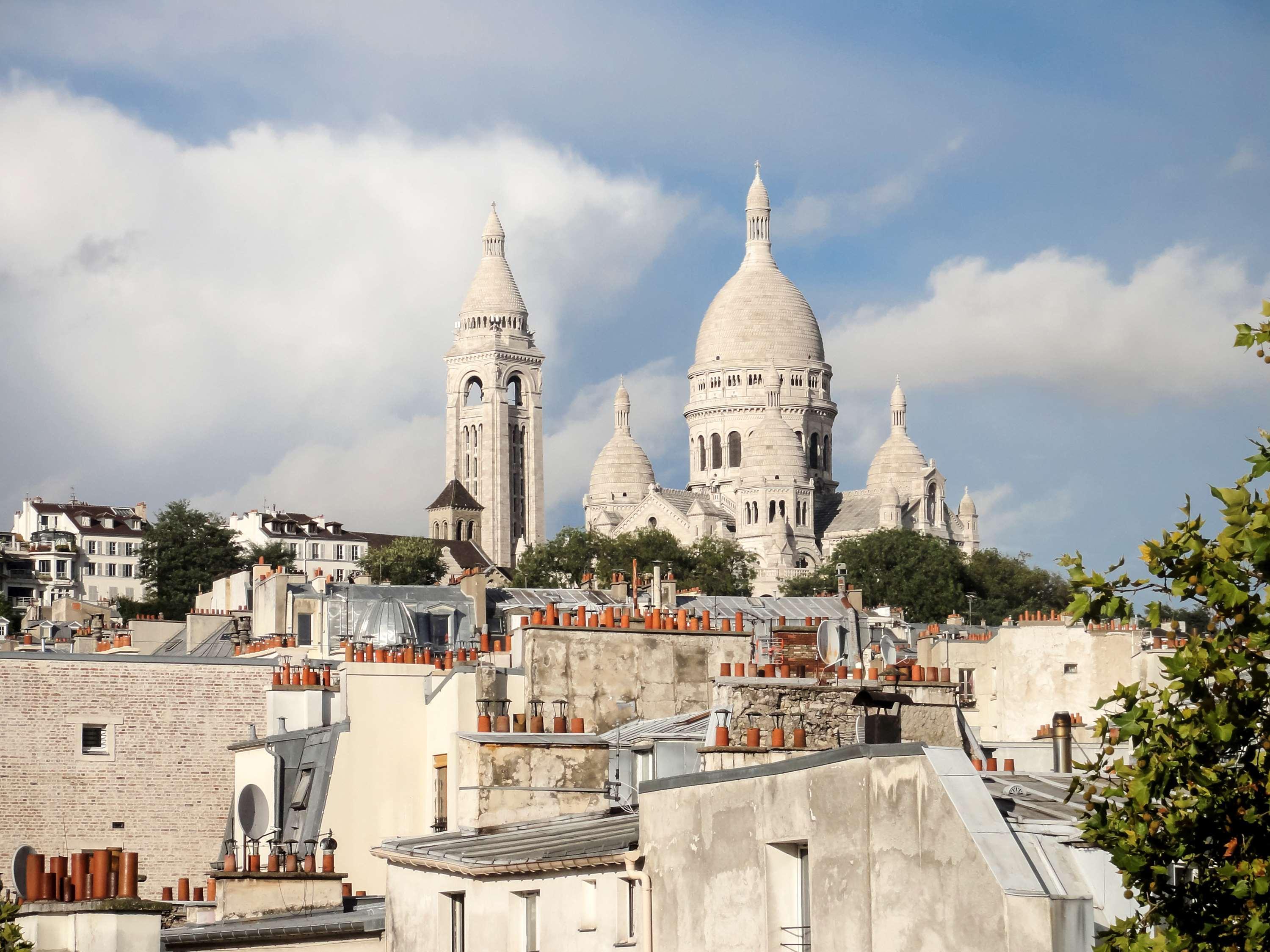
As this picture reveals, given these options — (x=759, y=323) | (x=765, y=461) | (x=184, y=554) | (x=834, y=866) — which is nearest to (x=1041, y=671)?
(x=834, y=866)

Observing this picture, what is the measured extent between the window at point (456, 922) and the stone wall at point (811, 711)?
7.61 ft

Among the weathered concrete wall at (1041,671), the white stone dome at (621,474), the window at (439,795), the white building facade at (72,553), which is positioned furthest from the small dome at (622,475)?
the window at (439,795)

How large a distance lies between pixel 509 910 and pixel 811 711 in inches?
119

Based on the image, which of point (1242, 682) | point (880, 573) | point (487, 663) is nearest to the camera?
point (1242, 682)

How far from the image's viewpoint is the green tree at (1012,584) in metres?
133

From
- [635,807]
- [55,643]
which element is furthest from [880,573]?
[635,807]

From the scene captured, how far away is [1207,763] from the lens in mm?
11422

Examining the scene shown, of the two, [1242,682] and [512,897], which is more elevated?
[1242,682]

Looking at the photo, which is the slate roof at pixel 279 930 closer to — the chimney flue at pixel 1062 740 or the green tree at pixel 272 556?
the chimney flue at pixel 1062 740

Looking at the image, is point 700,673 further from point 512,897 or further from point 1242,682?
point 1242,682

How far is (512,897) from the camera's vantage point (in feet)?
53.2

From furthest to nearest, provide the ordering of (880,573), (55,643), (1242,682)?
(880,573), (55,643), (1242,682)

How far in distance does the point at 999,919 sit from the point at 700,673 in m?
11.9

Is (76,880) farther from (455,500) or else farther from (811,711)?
(455,500)
